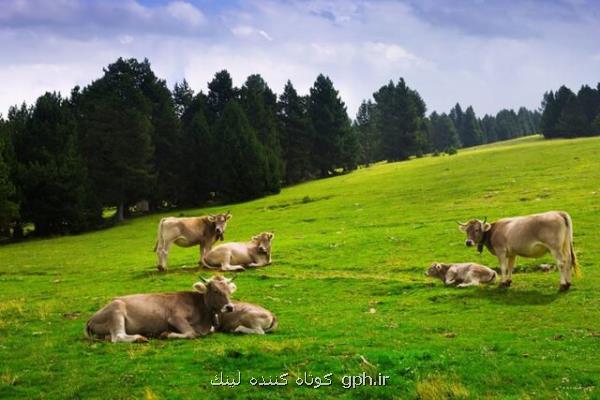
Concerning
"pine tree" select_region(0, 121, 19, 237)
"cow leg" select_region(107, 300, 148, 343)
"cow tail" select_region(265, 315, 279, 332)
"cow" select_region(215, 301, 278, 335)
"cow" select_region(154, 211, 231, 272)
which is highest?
"pine tree" select_region(0, 121, 19, 237)

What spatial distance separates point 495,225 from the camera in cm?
1898

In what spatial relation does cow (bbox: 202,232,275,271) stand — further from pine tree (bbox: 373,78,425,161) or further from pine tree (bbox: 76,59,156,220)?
pine tree (bbox: 373,78,425,161)

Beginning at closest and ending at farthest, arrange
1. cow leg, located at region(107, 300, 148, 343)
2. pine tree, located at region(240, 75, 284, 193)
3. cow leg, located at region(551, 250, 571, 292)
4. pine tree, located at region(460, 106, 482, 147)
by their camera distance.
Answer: cow leg, located at region(107, 300, 148, 343) < cow leg, located at region(551, 250, 571, 292) < pine tree, located at region(240, 75, 284, 193) < pine tree, located at region(460, 106, 482, 147)

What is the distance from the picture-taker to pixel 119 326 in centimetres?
1304

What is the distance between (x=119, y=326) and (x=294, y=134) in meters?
77.5

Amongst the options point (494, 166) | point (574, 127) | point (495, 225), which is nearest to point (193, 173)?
point (494, 166)

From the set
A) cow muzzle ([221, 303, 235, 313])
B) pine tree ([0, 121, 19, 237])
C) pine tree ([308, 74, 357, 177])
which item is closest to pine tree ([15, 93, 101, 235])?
pine tree ([0, 121, 19, 237])

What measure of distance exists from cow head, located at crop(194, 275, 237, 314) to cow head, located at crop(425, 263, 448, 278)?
29.6 ft

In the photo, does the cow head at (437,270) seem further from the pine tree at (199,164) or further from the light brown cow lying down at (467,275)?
the pine tree at (199,164)

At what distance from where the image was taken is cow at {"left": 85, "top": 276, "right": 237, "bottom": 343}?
43.3ft

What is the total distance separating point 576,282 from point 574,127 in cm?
10588

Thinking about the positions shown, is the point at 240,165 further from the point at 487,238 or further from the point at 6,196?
the point at 487,238

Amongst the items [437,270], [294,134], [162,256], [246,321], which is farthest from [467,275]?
[294,134]

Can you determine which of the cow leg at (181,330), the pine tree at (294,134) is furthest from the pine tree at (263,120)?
the cow leg at (181,330)
